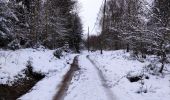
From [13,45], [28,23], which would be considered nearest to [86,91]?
[13,45]

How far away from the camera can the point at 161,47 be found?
15703mm

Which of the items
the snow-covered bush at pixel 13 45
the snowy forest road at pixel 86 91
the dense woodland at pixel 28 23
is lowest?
the snowy forest road at pixel 86 91

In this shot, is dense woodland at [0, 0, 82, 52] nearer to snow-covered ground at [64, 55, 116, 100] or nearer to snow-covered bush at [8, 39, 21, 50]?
snow-covered bush at [8, 39, 21, 50]

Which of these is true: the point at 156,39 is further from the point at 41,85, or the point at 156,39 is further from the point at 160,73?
the point at 41,85

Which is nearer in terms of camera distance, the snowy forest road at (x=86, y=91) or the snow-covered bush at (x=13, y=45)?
the snowy forest road at (x=86, y=91)

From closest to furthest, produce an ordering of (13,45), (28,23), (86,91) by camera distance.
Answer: (86,91) → (13,45) → (28,23)

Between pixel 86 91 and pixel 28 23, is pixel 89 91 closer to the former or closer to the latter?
pixel 86 91

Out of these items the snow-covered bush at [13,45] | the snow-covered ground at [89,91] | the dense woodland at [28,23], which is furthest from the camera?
the snow-covered bush at [13,45]

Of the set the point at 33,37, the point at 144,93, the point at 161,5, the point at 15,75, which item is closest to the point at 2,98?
the point at 15,75

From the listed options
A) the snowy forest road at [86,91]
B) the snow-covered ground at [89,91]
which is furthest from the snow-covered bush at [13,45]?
the snow-covered ground at [89,91]

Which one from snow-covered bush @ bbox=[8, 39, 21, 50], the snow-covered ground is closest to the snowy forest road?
the snow-covered ground

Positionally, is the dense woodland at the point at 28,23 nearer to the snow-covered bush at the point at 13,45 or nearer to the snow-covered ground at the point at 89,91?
the snow-covered bush at the point at 13,45

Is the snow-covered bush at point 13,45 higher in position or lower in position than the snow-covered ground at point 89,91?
higher

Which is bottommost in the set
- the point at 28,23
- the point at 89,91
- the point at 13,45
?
the point at 89,91
